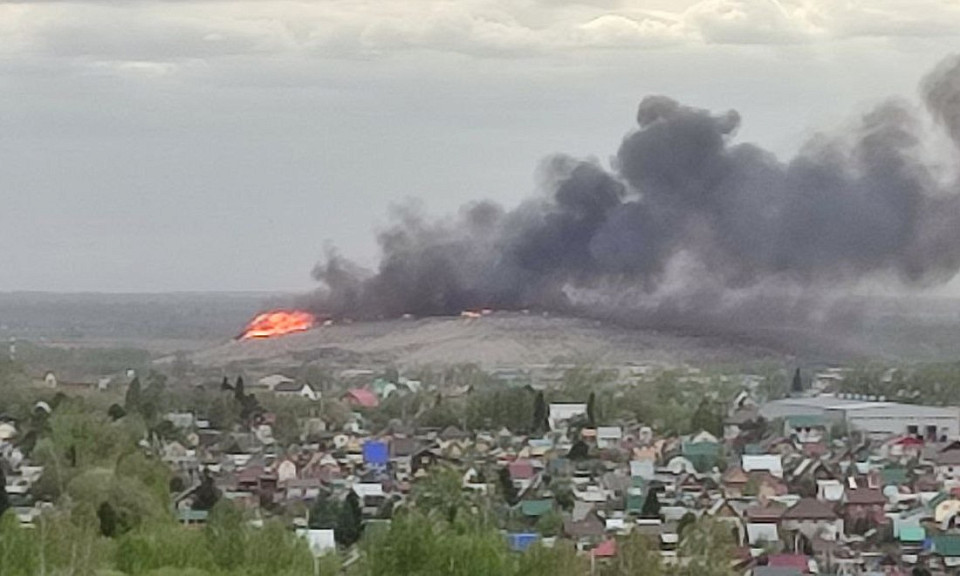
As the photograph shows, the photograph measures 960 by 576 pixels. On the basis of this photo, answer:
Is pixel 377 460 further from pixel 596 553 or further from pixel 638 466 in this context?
pixel 596 553

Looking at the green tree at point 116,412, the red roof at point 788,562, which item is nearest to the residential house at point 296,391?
the green tree at point 116,412

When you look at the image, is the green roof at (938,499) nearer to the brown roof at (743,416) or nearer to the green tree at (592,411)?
the brown roof at (743,416)

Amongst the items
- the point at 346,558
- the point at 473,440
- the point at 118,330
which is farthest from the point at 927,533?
the point at 118,330

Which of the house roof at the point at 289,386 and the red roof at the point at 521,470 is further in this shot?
the house roof at the point at 289,386

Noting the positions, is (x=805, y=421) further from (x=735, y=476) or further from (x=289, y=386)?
(x=289, y=386)

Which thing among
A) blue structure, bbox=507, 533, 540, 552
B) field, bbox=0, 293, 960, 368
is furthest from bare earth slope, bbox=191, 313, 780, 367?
blue structure, bbox=507, 533, 540, 552

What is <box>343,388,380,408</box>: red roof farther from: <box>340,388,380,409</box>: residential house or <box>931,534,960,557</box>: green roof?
<box>931,534,960,557</box>: green roof
